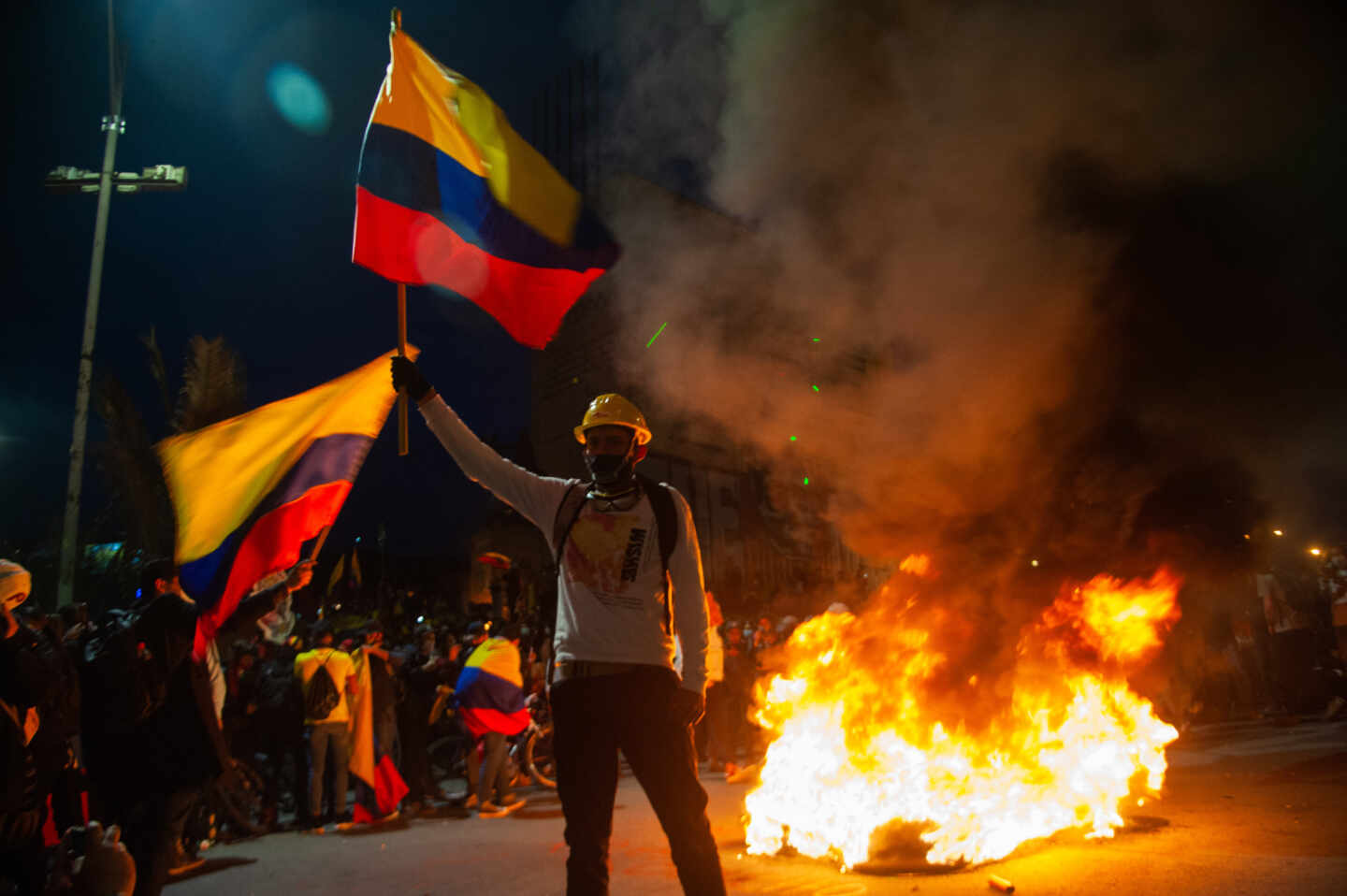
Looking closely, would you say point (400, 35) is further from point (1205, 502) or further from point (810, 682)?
point (1205, 502)

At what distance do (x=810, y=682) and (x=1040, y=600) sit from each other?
1.72 meters

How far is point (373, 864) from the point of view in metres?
6.22

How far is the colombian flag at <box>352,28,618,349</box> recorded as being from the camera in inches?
180

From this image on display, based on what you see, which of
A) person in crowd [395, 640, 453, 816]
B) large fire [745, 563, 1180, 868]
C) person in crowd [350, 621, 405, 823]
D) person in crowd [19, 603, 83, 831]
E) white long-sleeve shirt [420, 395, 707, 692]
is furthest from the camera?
person in crowd [395, 640, 453, 816]

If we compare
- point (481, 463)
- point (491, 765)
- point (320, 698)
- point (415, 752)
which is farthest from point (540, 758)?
point (481, 463)

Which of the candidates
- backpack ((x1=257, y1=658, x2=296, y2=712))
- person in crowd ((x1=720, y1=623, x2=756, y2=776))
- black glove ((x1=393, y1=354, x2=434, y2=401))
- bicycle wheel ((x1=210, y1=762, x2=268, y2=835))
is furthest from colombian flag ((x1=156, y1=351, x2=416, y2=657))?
person in crowd ((x1=720, y1=623, x2=756, y2=776))

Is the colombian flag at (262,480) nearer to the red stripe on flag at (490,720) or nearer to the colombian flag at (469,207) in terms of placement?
the colombian flag at (469,207)

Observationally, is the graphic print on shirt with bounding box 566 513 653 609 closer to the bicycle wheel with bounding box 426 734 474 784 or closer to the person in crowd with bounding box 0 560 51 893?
the person in crowd with bounding box 0 560 51 893

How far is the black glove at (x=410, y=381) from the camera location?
Result: 11.1ft

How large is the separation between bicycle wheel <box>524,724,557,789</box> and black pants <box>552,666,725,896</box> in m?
8.03

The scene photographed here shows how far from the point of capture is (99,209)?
12781mm

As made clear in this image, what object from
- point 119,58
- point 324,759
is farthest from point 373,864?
point 119,58

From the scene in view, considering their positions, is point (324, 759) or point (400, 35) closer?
point (400, 35)

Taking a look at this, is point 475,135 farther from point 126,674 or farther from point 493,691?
point 493,691
